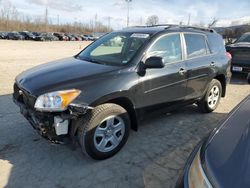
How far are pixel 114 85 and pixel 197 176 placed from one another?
1964 mm

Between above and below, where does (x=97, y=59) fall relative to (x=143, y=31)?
below

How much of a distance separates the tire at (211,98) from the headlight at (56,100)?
3089 mm

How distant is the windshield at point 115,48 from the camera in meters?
3.99

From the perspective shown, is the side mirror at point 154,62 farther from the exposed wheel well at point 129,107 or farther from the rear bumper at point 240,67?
the rear bumper at point 240,67

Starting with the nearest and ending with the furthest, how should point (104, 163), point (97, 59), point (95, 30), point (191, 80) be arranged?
point (104, 163) < point (97, 59) < point (191, 80) < point (95, 30)

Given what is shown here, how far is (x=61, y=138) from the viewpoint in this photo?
3.22 m

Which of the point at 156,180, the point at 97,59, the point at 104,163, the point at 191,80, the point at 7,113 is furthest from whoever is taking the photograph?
the point at 7,113

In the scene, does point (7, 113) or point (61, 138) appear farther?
Result: point (7, 113)

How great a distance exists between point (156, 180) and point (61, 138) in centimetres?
126

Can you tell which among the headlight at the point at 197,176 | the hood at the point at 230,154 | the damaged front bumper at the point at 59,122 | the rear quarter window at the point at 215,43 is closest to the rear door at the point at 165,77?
the damaged front bumper at the point at 59,122

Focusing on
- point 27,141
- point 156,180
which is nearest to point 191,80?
point 156,180

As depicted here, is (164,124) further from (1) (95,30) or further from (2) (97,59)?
(1) (95,30)

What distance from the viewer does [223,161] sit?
5.40ft

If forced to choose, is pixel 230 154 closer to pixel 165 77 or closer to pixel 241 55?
pixel 165 77
